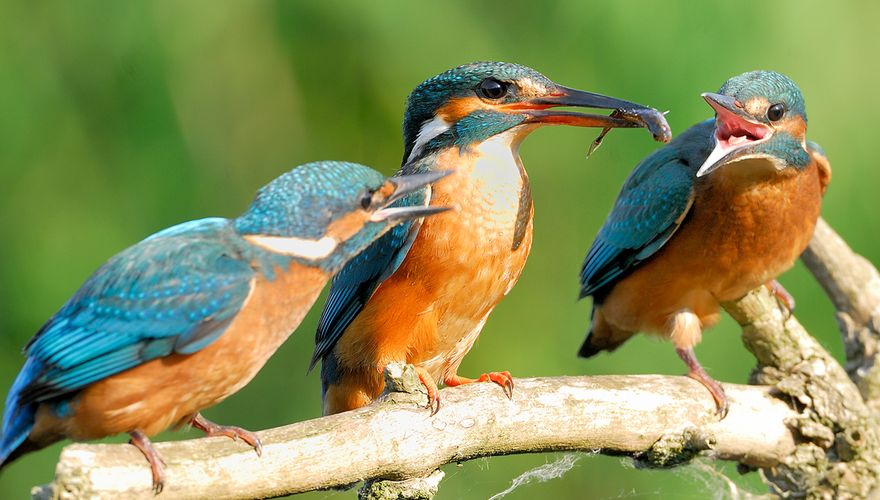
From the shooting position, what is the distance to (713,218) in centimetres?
432

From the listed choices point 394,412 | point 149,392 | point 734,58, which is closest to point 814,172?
point 734,58

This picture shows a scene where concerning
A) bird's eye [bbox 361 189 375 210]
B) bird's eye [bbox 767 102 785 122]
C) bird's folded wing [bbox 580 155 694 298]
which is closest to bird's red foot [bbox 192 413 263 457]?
bird's eye [bbox 361 189 375 210]

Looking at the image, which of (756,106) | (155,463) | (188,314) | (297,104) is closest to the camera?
(155,463)

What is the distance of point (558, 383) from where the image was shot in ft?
12.0

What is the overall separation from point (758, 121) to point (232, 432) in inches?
81.1

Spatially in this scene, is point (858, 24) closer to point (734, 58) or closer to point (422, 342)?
point (734, 58)

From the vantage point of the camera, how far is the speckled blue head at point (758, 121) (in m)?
3.91

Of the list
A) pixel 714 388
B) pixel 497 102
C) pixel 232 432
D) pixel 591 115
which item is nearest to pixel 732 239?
pixel 714 388

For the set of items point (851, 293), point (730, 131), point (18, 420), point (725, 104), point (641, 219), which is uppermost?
point (725, 104)

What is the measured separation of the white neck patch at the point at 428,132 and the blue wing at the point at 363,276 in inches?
3.0

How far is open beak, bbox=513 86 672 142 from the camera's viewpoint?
3.63 metres

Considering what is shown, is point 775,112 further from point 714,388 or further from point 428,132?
point 428,132

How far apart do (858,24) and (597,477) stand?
96.4 inches

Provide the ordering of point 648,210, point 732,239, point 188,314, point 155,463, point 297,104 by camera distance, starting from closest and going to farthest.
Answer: point 155,463, point 188,314, point 732,239, point 648,210, point 297,104
